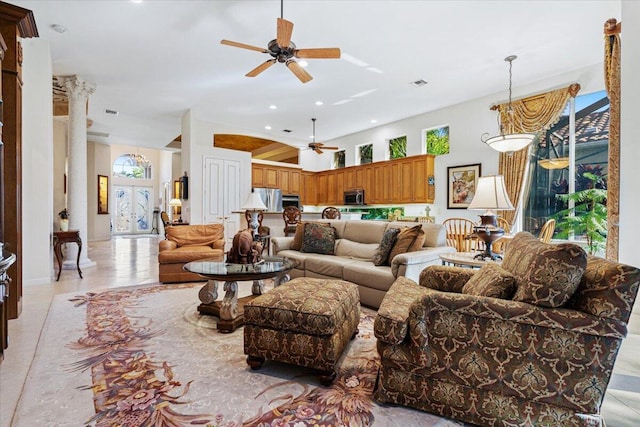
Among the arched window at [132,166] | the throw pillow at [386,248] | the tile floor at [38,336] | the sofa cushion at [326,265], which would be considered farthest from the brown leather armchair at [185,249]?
the arched window at [132,166]

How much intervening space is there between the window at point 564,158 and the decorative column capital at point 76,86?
26.1 feet

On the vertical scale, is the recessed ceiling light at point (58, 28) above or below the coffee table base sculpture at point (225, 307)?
above

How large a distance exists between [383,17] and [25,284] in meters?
5.73

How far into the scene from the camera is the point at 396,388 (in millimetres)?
1654

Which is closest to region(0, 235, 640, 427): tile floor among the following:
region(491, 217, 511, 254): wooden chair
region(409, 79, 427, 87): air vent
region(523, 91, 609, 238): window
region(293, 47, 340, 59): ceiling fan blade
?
region(491, 217, 511, 254): wooden chair

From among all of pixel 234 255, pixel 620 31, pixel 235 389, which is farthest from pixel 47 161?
pixel 620 31

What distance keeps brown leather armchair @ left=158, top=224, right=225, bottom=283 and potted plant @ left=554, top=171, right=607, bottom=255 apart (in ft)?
16.3

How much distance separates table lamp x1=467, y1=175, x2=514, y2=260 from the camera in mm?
2836

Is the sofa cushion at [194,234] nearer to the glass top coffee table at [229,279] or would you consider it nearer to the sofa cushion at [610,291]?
the glass top coffee table at [229,279]

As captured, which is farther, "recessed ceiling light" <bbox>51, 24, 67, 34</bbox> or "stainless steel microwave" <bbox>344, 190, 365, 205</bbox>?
"stainless steel microwave" <bbox>344, 190, 365, 205</bbox>

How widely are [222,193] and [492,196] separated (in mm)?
6098

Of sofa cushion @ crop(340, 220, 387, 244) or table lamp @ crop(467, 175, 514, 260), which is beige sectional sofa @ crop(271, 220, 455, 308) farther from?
table lamp @ crop(467, 175, 514, 260)

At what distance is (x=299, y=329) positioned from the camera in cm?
193

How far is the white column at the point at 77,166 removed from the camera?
18.0 ft
